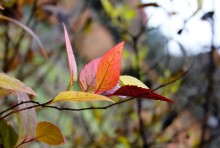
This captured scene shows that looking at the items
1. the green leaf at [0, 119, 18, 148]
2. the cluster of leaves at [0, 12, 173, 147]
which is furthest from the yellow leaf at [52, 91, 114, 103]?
the green leaf at [0, 119, 18, 148]

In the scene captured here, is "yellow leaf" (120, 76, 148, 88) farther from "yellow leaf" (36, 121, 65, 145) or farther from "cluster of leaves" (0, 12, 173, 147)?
"yellow leaf" (36, 121, 65, 145)

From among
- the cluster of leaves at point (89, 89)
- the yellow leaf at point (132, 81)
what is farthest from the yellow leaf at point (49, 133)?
the yellow leaf at point (132, 81)

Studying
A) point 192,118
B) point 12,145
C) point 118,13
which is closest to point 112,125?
point 192,118

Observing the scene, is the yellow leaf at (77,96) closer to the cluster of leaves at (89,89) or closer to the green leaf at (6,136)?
the cluster of leaves at (89,89)

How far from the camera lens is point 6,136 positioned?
0.49 meters

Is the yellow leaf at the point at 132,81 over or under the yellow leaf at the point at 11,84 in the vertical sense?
under

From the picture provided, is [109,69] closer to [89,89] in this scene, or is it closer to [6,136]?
[89,89]

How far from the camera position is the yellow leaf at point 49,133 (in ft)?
1.47

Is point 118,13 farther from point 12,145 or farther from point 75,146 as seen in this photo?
point 12,145

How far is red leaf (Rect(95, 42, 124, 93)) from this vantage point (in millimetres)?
432

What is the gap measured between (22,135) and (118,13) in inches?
37.2

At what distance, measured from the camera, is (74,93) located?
40 cm

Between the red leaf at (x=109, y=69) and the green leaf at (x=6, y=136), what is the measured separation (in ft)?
0.47

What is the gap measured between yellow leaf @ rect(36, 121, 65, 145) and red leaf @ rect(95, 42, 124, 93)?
8cm
